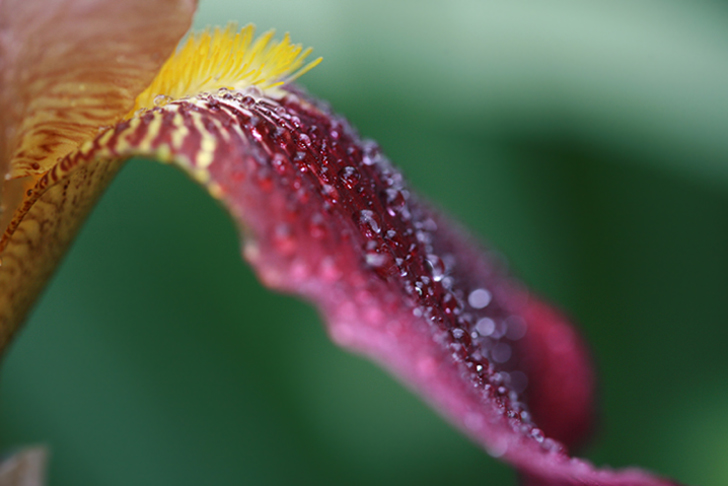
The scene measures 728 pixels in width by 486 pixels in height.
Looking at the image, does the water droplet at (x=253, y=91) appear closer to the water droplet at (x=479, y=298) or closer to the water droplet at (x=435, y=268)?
the water droplet at (x=435, y=268)

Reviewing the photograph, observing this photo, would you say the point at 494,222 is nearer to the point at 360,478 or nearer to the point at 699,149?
the point at 699,149

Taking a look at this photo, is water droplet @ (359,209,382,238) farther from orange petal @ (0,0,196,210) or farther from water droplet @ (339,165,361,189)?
orange petal @ (0,0,196,210)

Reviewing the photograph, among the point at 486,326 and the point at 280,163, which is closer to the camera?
the point at 280,163

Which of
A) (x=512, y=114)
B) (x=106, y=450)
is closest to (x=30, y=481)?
(x=106, y=450)

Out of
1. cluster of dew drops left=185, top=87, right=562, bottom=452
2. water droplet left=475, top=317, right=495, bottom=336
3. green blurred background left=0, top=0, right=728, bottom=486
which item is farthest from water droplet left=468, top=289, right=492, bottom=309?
green blurred background left=0, top=0, right=728, bottom=486

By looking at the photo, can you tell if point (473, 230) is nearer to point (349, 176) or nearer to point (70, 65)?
point (349, 176)

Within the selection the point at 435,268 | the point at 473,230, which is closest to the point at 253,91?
the point at 435,268
